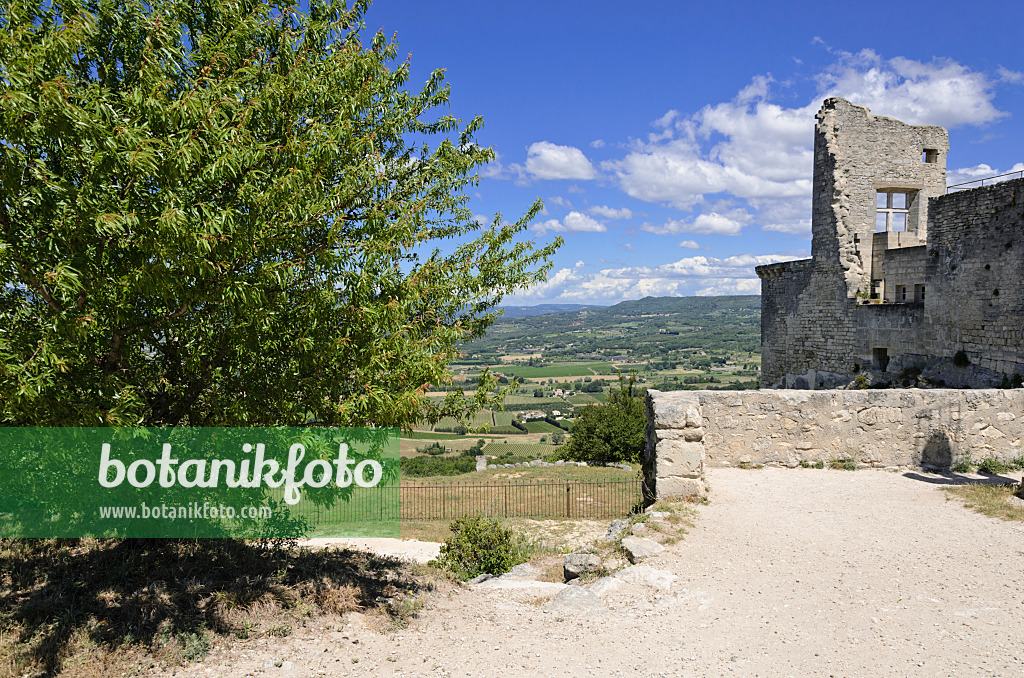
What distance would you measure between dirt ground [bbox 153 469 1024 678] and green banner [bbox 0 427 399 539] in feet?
4.54

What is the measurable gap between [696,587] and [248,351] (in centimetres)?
493

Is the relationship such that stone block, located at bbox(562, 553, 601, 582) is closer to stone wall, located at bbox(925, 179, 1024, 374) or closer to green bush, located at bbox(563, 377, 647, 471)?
stone wall, located at bbox(925, 179, 1024, 374)

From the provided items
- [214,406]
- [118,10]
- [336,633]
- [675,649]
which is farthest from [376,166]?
[675,649]

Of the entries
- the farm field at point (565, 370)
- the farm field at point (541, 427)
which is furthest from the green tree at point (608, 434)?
the farm field at point (565, 370)

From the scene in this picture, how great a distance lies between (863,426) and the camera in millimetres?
10305

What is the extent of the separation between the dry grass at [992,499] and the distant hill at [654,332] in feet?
304

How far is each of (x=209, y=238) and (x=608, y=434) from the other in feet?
73.9

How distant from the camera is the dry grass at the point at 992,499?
7934 millimetres

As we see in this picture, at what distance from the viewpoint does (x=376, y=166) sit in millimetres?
5934

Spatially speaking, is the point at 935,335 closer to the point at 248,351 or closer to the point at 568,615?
the point at 568,615

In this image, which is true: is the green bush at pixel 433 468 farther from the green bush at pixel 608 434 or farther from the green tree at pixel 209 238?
the green tree at pixel 209 238

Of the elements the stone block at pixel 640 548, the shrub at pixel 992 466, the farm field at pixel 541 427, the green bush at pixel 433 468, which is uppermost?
the shrub at pixel 992 466

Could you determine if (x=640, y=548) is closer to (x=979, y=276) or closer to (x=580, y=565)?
(x=580, y=565)

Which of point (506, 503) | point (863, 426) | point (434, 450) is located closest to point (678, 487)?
point (863, 426)
